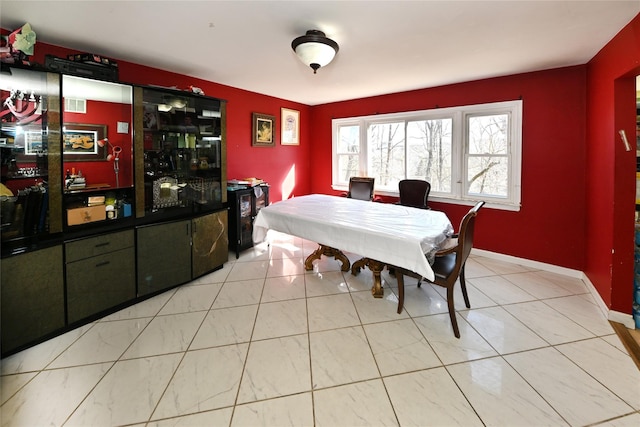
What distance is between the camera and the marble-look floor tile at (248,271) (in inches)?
130

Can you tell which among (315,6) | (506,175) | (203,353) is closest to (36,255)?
(203,353)

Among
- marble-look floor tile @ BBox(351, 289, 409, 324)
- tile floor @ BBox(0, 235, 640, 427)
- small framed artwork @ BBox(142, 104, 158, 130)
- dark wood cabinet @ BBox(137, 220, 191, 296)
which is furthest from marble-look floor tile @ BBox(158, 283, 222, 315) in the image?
small framed artwork @ BBox(142, 104, 158, 130)

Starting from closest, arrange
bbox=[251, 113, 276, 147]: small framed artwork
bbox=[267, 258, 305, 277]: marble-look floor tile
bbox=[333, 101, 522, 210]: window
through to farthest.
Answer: bbox=[267, 258, 305, 277]: marble-look floor tile → bbox=[333, 101, 522, 210]: window → bbox=[251, 113, 276, 147]: small framed artwork

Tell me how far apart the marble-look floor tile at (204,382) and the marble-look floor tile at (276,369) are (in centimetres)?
7

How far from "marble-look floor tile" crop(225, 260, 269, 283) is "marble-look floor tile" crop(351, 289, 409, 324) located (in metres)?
1.17

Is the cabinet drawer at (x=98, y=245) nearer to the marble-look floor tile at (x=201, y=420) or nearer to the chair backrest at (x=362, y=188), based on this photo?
the marble-look floor tile at (x=201, y=420)

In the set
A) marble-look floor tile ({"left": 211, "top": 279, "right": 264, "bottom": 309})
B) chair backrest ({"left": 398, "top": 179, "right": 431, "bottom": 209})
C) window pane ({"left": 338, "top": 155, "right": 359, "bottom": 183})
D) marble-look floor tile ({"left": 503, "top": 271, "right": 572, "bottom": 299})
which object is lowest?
marble-look floor tile ({"left": 211, "top": 279, "right": 264, "bottom": 309})

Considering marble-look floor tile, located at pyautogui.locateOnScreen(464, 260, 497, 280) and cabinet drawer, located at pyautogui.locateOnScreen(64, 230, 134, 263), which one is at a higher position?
cabinet drawer, located at pyautogui.locateOnScreen(64, 230, 134, 263)

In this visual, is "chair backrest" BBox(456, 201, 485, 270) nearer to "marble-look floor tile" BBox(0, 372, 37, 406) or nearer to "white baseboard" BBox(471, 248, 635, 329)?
"white baseboard" BBox(471, 248, 635, 329)

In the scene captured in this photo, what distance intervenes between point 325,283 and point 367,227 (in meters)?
0.96

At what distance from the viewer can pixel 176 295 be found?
9.48 ft

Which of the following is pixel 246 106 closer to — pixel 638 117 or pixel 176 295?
pixel 176 295

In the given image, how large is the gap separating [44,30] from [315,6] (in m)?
2.23

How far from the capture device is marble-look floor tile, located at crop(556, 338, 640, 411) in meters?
Result: 1.70
